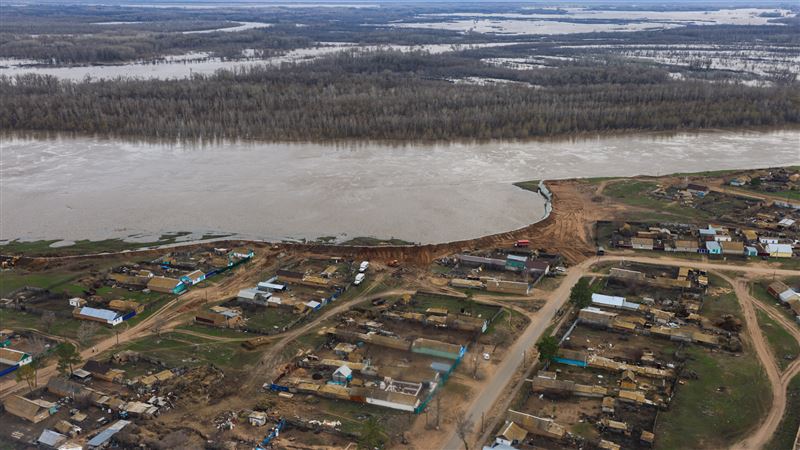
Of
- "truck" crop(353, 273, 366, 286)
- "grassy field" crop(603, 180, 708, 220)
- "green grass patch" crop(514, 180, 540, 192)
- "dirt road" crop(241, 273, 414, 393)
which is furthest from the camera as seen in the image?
"green grass patch" crop(514, 180, 540, 192)

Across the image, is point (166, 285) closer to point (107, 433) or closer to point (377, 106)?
point (107, 433)

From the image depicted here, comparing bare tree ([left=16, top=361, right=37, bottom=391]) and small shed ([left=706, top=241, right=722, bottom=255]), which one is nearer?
bare tree ([left=16, top=361, right=37, bottom=391])

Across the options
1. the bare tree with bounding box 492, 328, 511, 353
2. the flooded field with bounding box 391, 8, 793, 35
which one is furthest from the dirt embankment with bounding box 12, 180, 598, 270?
the flooded field with bounding box 391, 8, 793, 35

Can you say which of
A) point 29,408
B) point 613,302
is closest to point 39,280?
point 29,408

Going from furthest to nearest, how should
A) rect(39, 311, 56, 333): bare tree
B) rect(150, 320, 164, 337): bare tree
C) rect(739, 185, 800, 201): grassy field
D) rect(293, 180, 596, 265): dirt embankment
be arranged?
rect(739, 185, 800, 201): grassy field
rect(293, 180, 596, 265): dirt embankment
rect(39, 311, 56, 333): bare tree
rect(150, 320, 164, 337): bare tree

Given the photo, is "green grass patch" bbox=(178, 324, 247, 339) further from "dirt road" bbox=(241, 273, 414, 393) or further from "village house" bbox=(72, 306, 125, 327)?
"village house" bbox=(72, 306, 125, 327)

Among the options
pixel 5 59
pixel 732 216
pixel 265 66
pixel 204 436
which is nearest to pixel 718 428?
pixel 204 436

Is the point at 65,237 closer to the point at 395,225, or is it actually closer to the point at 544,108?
the point at 395,225
